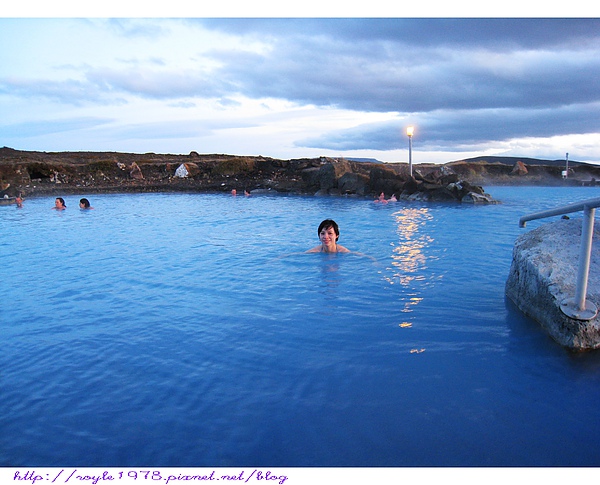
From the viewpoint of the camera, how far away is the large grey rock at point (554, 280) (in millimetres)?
3629

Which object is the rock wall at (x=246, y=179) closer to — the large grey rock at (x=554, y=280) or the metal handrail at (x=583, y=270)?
the large grey rock at (x=554, y=280)

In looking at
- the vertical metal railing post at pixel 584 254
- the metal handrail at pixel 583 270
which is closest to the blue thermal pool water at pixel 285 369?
the metal handrail at pixel 583 270

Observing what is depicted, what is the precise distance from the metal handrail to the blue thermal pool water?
352mm

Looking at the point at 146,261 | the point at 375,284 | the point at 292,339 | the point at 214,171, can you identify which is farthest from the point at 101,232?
the point at 214,171

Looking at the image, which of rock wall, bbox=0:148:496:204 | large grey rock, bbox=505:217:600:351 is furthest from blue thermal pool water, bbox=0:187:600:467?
rock wall, bbox=0:148:496:204

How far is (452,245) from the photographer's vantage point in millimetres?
9297

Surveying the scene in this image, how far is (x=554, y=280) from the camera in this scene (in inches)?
157

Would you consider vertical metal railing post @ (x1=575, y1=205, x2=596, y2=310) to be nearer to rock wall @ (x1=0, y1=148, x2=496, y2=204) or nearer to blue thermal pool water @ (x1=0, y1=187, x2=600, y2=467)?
blue thermal pool water @ (x1=0, y1=187, x2=600, y2=467)

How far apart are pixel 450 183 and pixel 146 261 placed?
1605 cm

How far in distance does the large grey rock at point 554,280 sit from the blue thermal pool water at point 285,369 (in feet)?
0.52

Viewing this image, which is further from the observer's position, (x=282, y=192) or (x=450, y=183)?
(x=282, y=192)

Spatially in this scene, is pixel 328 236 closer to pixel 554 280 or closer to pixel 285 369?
pixel 554 280
